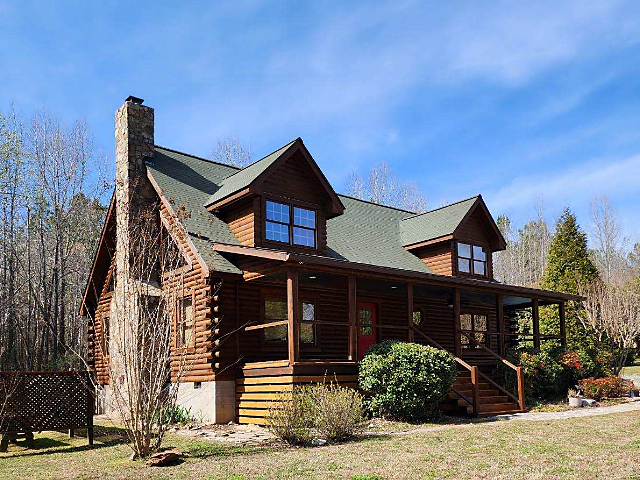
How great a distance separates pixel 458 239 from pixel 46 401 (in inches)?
586

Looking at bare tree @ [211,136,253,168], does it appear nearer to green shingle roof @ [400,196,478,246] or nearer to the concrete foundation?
green shingle roof @ [400,196,478,246]

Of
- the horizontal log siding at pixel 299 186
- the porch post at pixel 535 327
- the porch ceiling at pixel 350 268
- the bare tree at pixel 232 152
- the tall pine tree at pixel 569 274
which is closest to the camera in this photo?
the porch ceiling at pixel 350 268

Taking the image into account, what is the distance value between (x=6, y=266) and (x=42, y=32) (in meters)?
17.6

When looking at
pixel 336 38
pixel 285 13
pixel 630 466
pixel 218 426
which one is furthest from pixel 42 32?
pixel 630 466

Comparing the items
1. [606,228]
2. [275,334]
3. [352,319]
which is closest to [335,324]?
[352,319]

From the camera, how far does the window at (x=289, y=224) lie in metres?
18.2

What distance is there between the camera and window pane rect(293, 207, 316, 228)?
61.8 ft

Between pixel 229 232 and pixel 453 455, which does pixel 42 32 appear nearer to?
pixel 229 232

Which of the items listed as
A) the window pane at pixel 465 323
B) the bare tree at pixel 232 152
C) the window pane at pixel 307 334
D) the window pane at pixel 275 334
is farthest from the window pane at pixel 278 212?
the bare tree at pixel 232 152

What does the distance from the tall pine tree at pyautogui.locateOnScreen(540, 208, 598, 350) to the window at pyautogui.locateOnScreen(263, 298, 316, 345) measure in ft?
52.7

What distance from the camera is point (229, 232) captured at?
18344 millimetres

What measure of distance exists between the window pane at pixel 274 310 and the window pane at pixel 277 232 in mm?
1833

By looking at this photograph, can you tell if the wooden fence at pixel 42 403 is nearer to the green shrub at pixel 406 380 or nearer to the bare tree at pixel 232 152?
the green shrub at pixel 406 380

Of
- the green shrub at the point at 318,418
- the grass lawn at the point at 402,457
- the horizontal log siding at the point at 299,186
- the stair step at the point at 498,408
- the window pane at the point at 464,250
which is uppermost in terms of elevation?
the horizontal log siding at the point at 299,186
